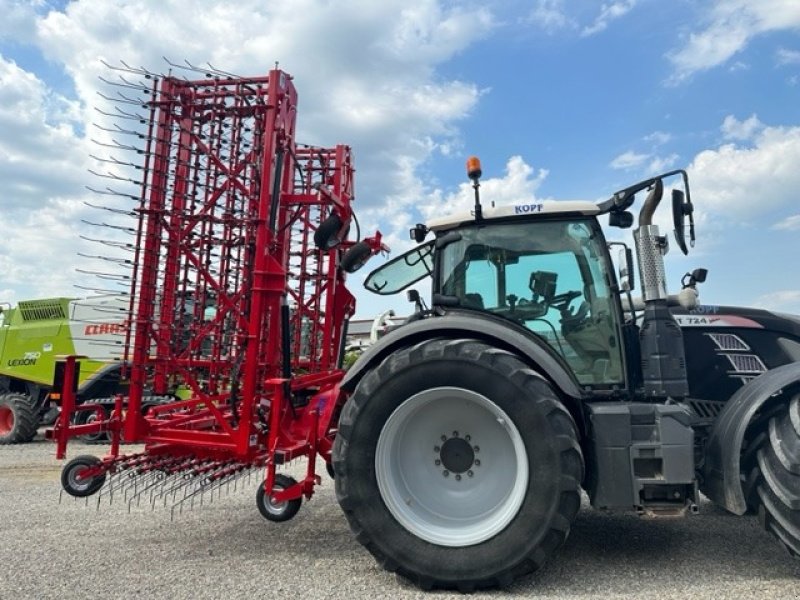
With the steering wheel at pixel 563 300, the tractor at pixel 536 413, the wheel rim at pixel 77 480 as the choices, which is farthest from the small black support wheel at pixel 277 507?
the steering wheel at pixel 563 300

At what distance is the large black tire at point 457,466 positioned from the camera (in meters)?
2.97

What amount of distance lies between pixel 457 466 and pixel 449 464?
5cm

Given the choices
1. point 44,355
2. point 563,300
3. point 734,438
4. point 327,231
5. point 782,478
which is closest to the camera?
point 782,478

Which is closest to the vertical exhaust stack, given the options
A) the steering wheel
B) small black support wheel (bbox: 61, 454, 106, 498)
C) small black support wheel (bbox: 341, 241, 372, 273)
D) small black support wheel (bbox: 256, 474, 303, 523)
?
the steering wheel

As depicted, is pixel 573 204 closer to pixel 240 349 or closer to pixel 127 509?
pixel 240 349

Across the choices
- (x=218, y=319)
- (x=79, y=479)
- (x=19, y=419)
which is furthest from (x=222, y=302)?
(x=19, y=419)

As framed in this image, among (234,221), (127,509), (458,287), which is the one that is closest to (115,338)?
(127,509)

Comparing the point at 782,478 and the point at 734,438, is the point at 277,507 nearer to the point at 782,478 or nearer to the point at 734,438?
the point at 734,438

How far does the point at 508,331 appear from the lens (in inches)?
130

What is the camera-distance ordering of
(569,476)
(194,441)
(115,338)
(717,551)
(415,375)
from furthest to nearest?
(115,338) → (194,441) → (717,551) → (415,375) → (569,476)

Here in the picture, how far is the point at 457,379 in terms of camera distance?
10.4ft

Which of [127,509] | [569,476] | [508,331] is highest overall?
[508,331]

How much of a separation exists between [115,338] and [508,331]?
9207 mm

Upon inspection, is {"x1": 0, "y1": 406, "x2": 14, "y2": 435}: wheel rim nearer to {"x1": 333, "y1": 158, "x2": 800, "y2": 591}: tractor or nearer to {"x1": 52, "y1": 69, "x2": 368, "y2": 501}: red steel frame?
{"x1": 52, "y1": 69, "x2": 368, "y2": 501}: red steel frame
